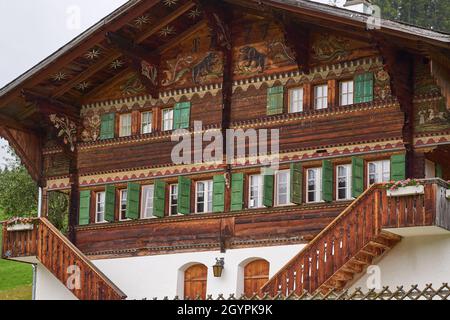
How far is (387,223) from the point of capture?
2747 centimetres

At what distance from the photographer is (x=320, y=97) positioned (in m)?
31.3

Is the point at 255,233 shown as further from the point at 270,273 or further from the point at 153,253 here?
the point at 153,253

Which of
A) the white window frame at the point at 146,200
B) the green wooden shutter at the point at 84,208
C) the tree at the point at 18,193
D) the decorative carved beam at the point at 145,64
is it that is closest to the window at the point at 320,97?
the decorative carved beam at the point at 145,64

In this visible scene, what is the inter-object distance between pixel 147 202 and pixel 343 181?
19.7 feet

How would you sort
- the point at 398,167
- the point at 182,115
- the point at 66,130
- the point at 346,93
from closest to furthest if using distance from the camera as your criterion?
1. the point at 398,167
2. the point at 346,93
3. the point at 182,115
4. the point at 66,130

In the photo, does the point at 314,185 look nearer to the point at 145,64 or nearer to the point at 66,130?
the point at 145,64

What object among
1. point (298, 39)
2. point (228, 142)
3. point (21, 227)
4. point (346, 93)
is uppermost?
point (298, 39)

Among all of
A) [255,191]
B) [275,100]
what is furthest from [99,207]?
[275,100]

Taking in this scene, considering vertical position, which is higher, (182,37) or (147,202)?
(182,37)

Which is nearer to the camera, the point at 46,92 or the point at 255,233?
the point at 255,233

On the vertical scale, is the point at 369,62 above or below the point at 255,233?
above

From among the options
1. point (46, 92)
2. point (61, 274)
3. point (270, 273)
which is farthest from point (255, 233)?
point (46, 92)

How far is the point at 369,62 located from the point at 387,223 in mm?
4803
